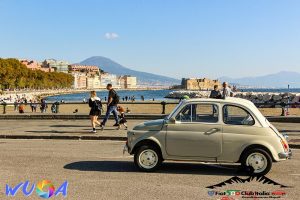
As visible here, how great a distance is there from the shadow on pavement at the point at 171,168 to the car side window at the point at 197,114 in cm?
116

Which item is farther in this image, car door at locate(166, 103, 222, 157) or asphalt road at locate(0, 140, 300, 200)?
car door at locate(166, 103, 222, 157)

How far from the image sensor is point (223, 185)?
808 centimetres

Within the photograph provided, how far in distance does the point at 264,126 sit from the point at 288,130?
903cm

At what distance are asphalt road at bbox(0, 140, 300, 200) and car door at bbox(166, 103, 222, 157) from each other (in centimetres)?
50

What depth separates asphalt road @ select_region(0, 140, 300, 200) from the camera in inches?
295


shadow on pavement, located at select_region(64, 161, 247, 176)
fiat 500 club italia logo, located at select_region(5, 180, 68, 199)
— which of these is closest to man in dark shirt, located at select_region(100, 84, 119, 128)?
shadow on pavement, located at select_region(64, 161, 247, 176)

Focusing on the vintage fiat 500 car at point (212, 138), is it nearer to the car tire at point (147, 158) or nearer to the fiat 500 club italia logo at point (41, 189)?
the car tire at point (147, 158)

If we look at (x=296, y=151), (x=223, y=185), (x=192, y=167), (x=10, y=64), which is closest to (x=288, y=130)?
(x=296, y=151)

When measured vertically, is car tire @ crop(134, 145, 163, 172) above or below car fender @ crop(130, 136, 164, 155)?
below

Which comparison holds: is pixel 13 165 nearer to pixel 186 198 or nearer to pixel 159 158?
pixel 159 158

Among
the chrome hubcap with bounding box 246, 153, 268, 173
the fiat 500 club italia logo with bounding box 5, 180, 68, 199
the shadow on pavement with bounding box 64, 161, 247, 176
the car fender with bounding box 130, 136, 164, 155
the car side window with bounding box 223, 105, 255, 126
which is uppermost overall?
the car side window with bounding box 223, 105, 255, 126

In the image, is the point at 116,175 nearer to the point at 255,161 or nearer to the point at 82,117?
the point at 255,161

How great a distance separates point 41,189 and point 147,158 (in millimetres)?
2523

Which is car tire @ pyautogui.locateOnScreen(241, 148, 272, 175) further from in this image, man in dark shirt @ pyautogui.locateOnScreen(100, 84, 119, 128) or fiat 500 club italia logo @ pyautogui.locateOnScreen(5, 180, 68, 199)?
man in dark shirt @ pyautogui.locateOnScreen(100, 84, 119, 128)
